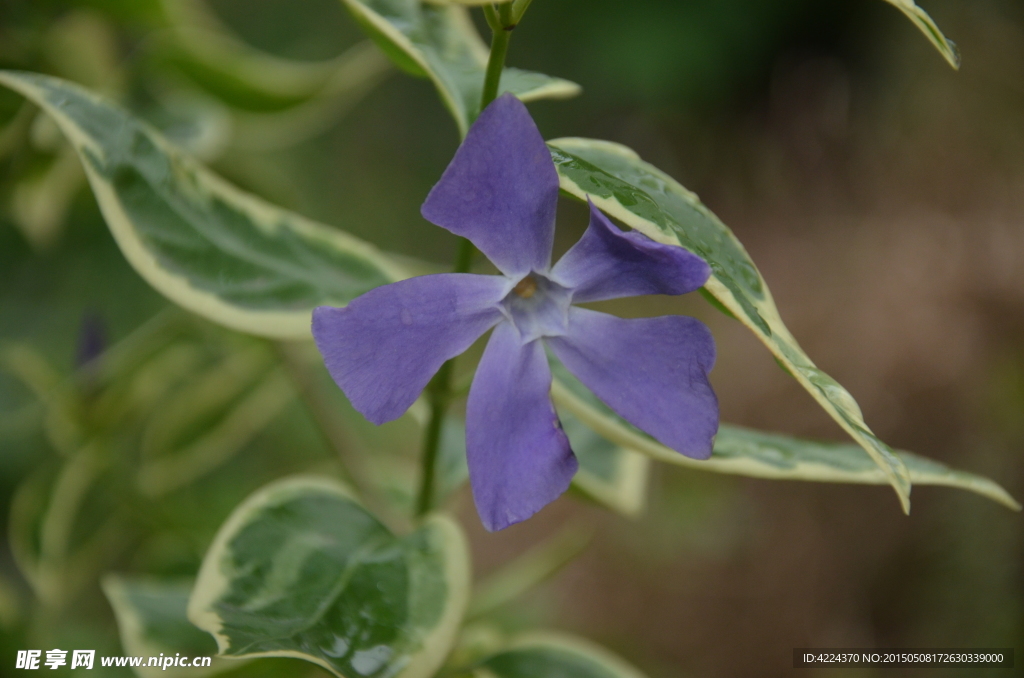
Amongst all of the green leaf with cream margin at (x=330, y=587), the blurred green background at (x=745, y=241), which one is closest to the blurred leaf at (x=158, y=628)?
the green leaf with cream margin at (x=330, y=587)

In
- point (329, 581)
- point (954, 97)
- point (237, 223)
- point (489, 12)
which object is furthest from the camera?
point (954, 97)

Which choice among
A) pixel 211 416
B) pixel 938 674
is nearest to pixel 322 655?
pixel 211 416

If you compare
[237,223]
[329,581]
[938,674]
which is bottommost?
[938,674]

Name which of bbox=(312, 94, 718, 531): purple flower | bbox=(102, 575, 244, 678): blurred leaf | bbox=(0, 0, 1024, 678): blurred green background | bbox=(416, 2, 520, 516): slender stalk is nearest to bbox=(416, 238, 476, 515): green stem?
bbox=(416, 2, 520, 516): slender stalk

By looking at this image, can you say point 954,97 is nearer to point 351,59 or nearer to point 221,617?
point 351,59

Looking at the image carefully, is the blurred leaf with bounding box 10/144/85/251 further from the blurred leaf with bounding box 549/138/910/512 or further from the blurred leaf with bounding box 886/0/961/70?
the blurred leaf with bounding box 886/0/961/70

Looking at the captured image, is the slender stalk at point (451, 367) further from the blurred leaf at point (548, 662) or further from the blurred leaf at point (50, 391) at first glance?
the blurred leaf at point (50, 391)

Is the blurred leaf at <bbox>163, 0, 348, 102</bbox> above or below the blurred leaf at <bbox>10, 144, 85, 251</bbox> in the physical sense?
above

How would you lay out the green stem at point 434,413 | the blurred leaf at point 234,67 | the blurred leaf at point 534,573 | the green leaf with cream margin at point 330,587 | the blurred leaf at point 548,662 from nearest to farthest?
the green leaf with cream margin at point 330,587 < the green stem at point 434,413 < the blurred leaf at point 548,662 < the blurred leaf at point 534,573 < the blurred leaf at point 234,67
